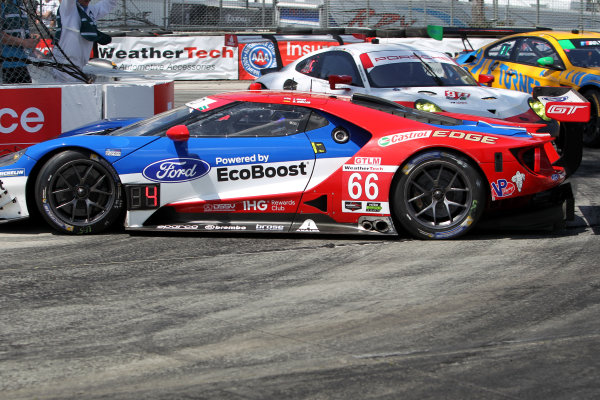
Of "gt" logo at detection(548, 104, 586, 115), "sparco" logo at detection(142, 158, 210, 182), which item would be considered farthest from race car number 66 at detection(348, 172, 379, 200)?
"gt" logo at detection(548, 104, 586, 115)

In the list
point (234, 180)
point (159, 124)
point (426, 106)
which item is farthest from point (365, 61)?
Answer: point (234, 180)

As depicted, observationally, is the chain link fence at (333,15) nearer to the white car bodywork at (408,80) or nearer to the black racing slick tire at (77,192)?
the white car bodywork at (408,80)

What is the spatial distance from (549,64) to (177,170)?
7.47 meters

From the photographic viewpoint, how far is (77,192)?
6465mm

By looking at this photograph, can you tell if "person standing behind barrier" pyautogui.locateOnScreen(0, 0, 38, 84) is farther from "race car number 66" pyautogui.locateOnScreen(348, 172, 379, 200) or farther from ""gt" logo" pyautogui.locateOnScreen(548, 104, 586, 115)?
""gt" logo" pyautogui.locateOnScreen(548, 104, 586, 115)

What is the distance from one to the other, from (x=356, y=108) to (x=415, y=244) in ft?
3.94

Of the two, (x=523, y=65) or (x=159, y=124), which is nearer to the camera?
(x=159, y=124)

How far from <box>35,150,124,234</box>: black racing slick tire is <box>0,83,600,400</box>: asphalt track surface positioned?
0.48 ft

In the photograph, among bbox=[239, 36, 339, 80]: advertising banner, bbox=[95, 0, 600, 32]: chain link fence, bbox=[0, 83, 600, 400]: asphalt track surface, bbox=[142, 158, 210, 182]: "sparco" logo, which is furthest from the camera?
bbox=[95, 0, 600, 32]: chain link fence

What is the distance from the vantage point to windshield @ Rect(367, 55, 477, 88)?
33.5 feet

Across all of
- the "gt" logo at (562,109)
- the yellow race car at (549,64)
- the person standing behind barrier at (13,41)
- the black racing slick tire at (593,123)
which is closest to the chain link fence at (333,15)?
the yellow race car at (549,64)

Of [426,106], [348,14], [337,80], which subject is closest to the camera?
[426,106]

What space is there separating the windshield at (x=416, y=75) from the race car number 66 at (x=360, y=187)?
159 inches

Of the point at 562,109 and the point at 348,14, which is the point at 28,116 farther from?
the point at 348,14
